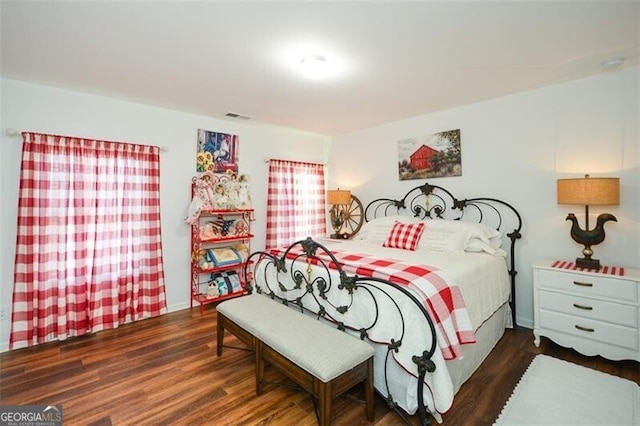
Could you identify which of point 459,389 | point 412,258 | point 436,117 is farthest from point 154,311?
point 436,117

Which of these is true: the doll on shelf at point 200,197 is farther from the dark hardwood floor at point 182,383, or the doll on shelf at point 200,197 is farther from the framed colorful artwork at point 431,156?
the framed colorful artwork at point 431,156

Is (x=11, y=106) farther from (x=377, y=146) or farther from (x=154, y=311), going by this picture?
(x=377, y=146)

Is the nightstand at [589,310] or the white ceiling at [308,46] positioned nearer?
the white ceiling at [308,46]

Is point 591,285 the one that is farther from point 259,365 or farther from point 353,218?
point 353,218

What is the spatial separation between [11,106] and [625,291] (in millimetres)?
5324

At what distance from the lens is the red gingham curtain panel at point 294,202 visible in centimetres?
436

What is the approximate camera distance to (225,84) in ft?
9.09

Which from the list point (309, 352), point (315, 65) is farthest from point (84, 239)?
point (315, 65)

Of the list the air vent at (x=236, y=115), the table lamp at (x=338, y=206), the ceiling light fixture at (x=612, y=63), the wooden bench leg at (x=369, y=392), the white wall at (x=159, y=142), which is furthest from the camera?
the table lamp at (x=338, y=206)

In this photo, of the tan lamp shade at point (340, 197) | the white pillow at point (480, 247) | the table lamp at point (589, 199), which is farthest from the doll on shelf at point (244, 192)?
the table lamp at point (589, 199)

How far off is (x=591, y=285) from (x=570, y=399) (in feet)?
3.09

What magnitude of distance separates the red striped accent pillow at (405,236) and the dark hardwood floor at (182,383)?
120 cm

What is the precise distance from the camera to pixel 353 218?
15.9 ft

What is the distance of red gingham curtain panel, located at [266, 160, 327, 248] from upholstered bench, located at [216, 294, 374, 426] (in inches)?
85.4
